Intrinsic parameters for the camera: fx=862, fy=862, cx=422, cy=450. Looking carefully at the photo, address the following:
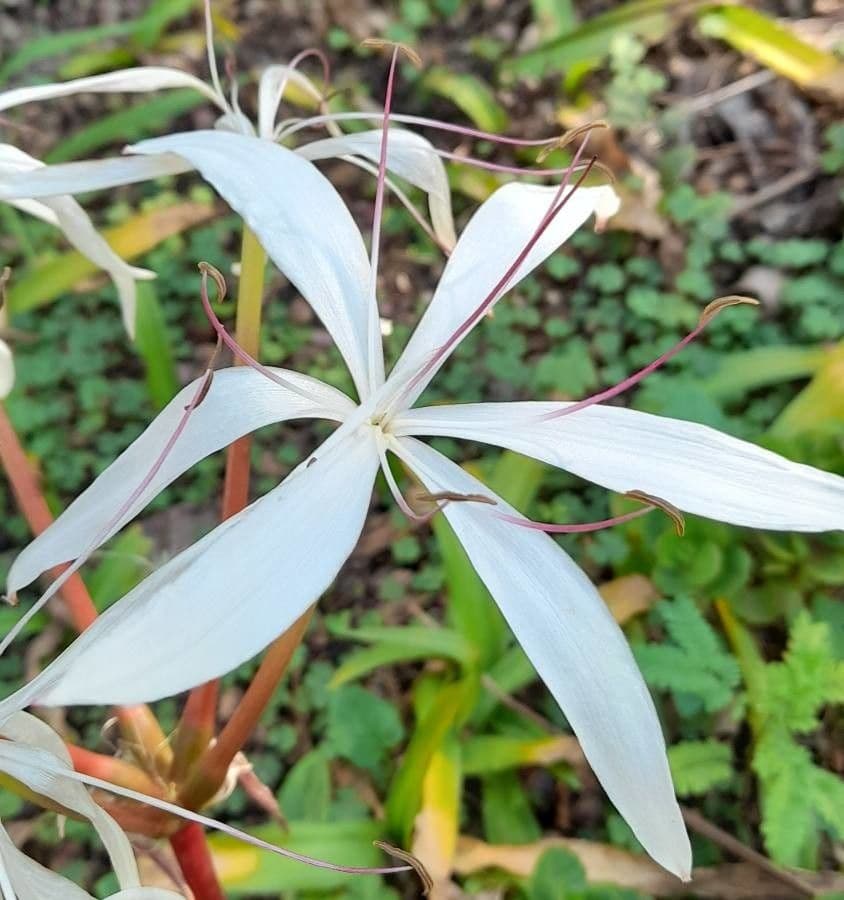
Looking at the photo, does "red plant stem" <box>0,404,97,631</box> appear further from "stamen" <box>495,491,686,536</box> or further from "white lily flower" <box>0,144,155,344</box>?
"stamen" <box>495,491,686,536</box>

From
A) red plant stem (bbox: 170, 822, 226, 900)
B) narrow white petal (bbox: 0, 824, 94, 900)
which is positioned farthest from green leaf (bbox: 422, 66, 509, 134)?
narrow white petal (bbox: 0, 824, 94, 900)

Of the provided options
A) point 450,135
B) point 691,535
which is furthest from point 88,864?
point 450,135

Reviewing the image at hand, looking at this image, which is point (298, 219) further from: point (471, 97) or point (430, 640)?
point (471, 97)

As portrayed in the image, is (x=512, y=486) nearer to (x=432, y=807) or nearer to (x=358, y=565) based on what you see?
(x=358, y=565)

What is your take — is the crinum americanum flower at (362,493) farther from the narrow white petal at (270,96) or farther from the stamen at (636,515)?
the narrow white petal at (270,96)

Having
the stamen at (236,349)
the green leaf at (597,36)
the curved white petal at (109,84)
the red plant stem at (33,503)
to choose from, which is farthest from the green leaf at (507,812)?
the green leaf at (597,36)
